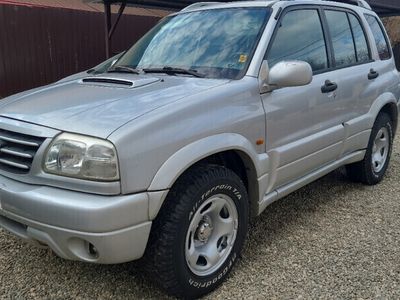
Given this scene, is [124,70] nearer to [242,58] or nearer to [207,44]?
[207,44]

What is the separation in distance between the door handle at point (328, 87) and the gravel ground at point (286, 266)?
3.69 feet

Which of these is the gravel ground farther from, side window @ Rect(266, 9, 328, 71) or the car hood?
side window @ Rect(266, 9, 328, 71)

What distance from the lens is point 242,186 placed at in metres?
3.00

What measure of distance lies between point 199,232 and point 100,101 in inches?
39.2

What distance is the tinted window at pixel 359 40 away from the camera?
4.46 metres

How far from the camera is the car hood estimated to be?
2.46 m

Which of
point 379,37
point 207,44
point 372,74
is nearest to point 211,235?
point 207,44

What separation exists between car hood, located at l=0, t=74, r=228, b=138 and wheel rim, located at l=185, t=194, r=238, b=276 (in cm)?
70

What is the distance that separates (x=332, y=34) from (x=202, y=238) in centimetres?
228

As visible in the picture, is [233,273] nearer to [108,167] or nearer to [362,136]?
[108,167]

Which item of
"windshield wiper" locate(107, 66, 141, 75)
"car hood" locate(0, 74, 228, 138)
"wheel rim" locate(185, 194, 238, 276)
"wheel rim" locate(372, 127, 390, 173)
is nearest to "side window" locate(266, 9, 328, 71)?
"car hood" locate(0, 74, 228, 138)

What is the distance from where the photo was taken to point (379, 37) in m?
4.95

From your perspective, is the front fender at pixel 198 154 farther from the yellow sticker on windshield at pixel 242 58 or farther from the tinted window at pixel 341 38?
the tinted window at pixel 341 38

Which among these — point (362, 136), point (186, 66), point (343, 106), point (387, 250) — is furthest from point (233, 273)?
point (362, 136)
